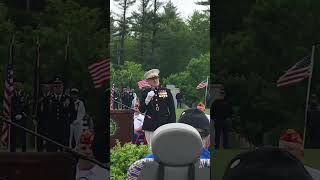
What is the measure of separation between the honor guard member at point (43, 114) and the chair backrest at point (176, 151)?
6.75 feet

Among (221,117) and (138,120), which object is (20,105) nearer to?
(138,120)

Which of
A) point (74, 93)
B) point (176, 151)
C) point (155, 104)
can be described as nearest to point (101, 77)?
point (74, 93)

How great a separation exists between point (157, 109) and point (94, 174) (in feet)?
4.94

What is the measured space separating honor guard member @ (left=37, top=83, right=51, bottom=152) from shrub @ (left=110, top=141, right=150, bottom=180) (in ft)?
1.97

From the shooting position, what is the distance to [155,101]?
17.5 feet

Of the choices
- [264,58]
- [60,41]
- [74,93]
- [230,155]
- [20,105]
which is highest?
[60,41]

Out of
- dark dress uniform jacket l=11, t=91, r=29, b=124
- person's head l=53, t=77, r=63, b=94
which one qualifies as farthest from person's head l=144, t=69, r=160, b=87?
dark dress uniform jacket l=11, t=91, r=29, b=124

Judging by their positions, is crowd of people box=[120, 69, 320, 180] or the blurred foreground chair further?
the blurred foreground chair

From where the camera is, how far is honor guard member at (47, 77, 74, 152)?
3977 millimetres

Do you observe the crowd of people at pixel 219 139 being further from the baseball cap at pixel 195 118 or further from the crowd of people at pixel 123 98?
the crowd of people at pixel 123 98

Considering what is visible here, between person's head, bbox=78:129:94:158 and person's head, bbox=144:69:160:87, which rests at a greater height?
person's head, bbox=144:69:160:87

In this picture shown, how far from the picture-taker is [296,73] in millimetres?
3984

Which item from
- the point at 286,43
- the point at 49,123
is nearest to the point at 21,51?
the point at 49,123

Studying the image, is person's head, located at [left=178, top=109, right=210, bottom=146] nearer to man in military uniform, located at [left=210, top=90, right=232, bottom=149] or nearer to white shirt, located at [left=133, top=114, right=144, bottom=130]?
white shirt, located at [left=133, top=114, right=144, bottom=130]
